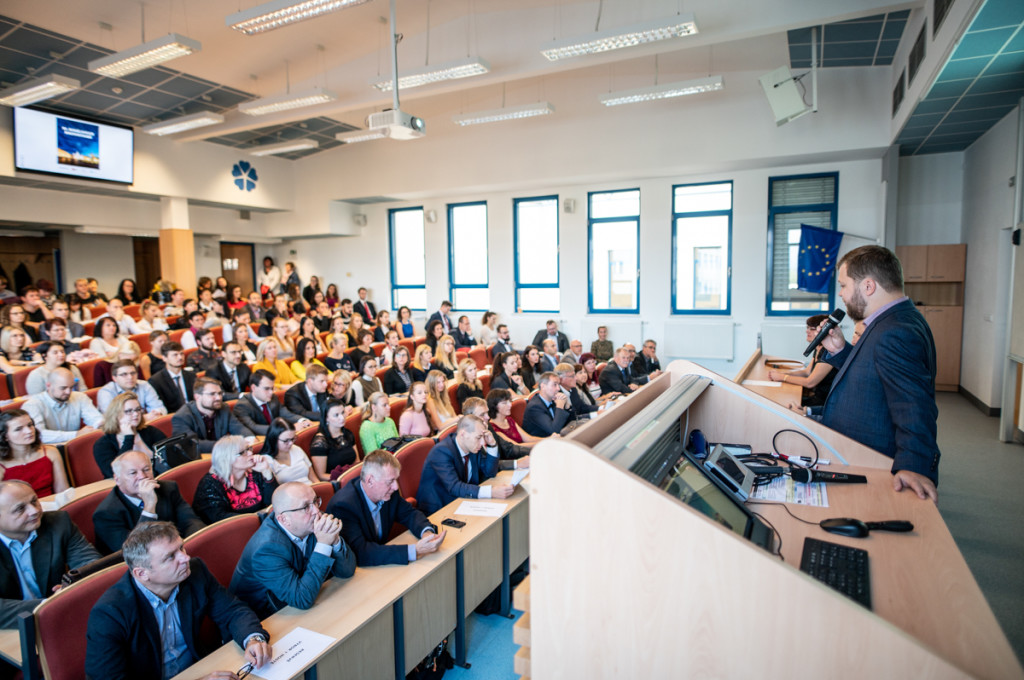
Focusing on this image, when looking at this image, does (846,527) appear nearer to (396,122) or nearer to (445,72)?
(396,122)

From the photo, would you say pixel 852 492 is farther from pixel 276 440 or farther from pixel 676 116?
pixel 676 116

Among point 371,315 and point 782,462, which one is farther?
point 371,315

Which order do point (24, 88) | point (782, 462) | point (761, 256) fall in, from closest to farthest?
point (782, 462) < point (24, 88) < point (761, 256)

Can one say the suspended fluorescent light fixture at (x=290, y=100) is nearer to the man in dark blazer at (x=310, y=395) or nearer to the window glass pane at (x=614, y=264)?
the man in dark blazer at (x=310, y=395)

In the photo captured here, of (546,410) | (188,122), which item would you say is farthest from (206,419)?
(188,122)

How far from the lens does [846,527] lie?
1469mm

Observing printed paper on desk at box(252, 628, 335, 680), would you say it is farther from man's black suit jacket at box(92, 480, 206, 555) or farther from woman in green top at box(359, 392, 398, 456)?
woman in green top at box(359, 392, 398, 456)

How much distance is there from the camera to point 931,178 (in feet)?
25.4

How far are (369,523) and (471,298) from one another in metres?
8.27

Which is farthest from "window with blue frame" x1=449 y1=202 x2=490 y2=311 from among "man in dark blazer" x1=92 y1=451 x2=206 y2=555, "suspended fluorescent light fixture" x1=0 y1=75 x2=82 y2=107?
"man in dark blazer" x1=92 y1=451 x2=206 y2=555

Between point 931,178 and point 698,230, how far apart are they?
313 centimetres

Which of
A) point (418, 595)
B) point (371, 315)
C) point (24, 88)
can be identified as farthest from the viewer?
point (371, 315)

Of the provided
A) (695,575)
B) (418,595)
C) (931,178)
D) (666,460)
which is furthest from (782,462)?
(931,178)

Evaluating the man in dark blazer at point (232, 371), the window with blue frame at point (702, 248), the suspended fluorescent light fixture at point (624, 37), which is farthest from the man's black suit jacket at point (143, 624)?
the window with blue frame at point (702, 248)
